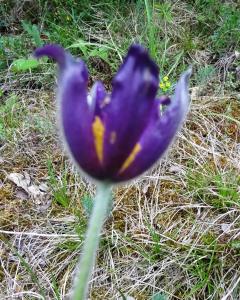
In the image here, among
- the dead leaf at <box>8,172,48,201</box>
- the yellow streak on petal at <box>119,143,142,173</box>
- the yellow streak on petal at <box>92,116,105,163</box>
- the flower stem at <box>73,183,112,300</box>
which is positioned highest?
the yellow streak on petal at <box>92,116,105,163</box>

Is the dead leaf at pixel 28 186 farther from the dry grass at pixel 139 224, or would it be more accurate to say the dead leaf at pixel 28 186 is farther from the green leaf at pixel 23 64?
the green leaf at pixel 23 64

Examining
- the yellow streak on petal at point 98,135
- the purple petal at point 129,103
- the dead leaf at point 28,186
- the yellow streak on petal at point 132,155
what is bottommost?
the dead leaf at point 28,186

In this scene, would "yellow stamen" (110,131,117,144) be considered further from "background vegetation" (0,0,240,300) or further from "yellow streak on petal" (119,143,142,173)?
"background vegetation" (0,0,240,300)

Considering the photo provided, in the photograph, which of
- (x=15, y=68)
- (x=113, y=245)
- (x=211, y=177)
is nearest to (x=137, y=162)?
(x=113, y=245)

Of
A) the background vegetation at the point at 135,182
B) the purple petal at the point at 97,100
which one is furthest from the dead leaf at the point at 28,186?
the purple petal at the point at 97,100

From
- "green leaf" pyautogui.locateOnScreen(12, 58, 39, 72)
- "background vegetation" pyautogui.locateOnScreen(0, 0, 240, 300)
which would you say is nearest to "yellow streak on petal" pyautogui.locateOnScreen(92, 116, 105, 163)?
"background vegetation" pyautogui.locateOnScreen(0, 0, 240, 300)
